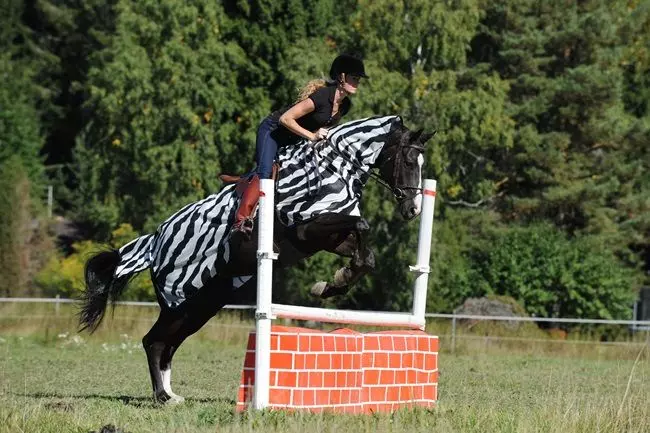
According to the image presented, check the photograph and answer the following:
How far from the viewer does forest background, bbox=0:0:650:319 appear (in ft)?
118

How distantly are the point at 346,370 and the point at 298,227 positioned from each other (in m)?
1.80

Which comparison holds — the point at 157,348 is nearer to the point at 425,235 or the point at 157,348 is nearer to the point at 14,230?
the point at 425,235

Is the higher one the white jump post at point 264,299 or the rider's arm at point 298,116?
the rider's arm at point 298,116

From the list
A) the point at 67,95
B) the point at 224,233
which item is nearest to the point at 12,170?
the point at 67,95

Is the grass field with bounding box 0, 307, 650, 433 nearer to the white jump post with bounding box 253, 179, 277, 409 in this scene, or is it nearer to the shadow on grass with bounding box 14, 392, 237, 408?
the shadow on grass with bounding box 14, 392, 237, 408

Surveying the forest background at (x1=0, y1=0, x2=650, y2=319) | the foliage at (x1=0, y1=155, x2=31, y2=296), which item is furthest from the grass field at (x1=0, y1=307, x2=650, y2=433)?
the foliage at (x1=0, y1=155, x2=31, y2=296)

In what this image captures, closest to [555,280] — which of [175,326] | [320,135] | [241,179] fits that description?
[175,326]

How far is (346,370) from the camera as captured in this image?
30.1 feet

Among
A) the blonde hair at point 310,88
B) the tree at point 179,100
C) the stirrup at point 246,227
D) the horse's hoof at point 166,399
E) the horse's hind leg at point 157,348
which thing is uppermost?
the tree at point 179,100

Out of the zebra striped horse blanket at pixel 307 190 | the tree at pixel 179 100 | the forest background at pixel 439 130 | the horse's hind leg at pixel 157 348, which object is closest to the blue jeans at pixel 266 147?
the zebra striped horse blanket at pixel 307 190

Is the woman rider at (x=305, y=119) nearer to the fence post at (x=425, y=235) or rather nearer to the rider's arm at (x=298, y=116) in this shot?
the rider's arm at (x=298, y=116)

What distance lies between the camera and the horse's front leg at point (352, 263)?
10.6 m

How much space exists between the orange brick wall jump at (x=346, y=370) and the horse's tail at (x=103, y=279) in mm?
3416

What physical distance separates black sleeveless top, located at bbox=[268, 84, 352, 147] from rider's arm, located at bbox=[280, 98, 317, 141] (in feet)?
0.20
